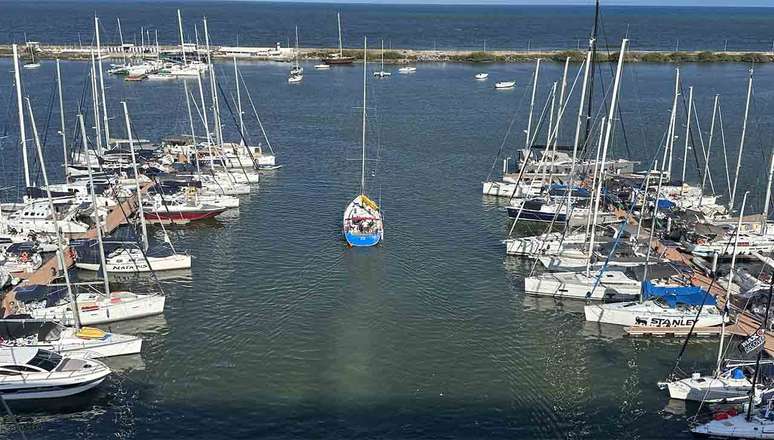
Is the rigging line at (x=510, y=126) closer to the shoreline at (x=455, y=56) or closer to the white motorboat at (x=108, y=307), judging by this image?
the shoreline at (x=455, y=56)

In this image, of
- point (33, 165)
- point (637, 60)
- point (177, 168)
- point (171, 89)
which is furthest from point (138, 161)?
point (637, 60)

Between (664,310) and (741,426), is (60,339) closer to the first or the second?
(741,426)

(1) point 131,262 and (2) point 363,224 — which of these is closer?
(1) point 131,262

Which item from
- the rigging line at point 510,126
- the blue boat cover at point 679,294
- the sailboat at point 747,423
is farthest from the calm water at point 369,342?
the rigging line at point 510,126

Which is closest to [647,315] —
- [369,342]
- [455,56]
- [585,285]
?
[585,285]

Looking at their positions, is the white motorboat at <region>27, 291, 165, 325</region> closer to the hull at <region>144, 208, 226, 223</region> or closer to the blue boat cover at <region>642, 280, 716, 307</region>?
the hull at <region>144, 208, 226, 223</region>

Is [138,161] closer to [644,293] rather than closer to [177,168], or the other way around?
[177,168]
